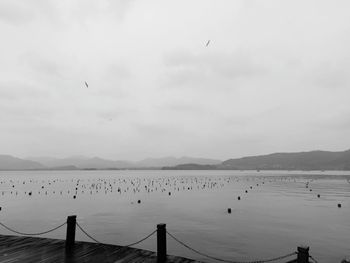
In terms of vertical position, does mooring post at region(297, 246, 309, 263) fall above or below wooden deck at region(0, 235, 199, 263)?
above

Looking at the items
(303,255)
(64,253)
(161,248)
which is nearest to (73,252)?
(64,253)

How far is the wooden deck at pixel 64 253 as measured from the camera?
15.0m

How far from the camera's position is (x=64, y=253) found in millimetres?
16125

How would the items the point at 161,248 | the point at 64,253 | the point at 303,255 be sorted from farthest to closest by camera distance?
1. the point at 64,253
2. the point at 161,248
3. the point at 303,255

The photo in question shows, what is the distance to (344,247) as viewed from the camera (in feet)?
90.7

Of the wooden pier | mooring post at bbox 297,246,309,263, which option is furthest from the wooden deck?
mooring post at bbox 297,246,309,263

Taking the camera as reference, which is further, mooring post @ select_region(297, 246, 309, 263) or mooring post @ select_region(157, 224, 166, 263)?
mooring post @ select_region(157, 224, 166, 263)

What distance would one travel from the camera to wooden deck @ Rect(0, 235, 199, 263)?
15047 millimetres

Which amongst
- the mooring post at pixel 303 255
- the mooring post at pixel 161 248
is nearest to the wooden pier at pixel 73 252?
the mooring post at pixel 161 248

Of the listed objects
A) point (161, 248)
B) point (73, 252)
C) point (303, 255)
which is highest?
→ point (303, 255)

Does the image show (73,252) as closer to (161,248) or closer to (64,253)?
(64,253)

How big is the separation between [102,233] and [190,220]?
1386 centimetres

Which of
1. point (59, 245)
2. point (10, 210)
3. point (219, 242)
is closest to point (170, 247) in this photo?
point (219, 242)

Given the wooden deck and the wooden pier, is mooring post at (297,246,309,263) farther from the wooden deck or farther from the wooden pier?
the wooden deck
